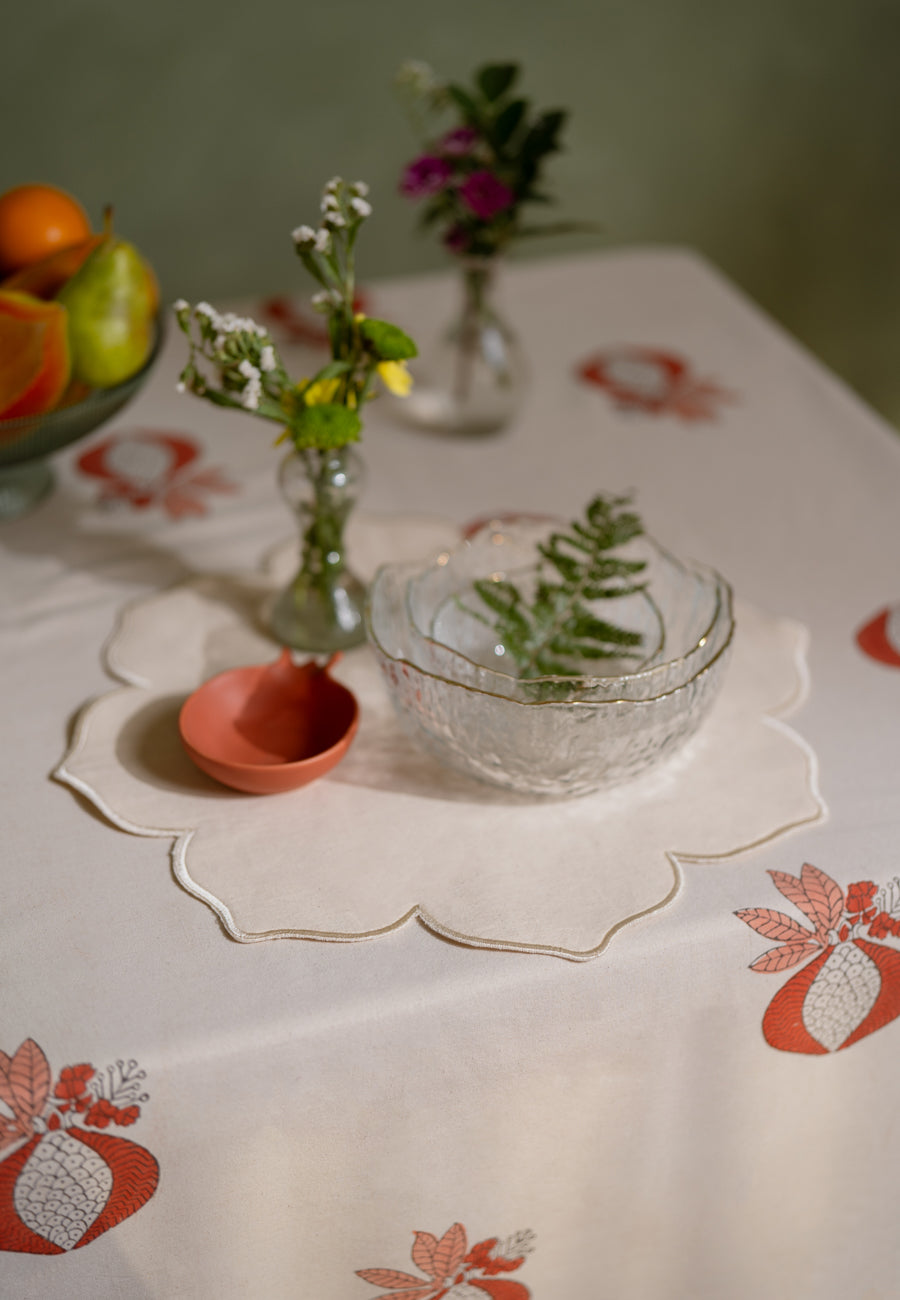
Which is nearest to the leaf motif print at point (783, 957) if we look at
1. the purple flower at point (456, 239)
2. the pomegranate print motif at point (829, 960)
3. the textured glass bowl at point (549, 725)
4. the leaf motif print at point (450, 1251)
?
the pomegranate print motif at point (829, 960)

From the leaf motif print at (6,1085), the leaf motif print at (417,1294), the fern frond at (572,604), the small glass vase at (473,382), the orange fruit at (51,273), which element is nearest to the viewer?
the leaf motif print at (6,1085)

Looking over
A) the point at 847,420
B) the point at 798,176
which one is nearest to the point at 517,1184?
the point at 847,420

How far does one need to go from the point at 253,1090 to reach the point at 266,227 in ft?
5.24

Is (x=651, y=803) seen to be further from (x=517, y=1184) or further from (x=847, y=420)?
(x=847, y=420)

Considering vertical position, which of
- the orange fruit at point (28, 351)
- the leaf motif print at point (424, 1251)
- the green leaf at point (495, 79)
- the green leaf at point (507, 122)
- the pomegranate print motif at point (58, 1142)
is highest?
the green leaf at point (495, 79)

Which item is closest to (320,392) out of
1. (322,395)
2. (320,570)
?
(322,395)

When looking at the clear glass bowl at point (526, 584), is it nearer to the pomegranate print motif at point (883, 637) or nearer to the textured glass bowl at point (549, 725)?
the textured glass bowl at point (549, 725)

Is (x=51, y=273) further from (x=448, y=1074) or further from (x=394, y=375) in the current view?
(x=448, y=1074)

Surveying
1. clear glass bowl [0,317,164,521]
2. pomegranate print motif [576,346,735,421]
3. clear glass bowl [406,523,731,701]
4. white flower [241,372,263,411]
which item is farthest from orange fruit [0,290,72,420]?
pomegranate print motif [576,346,735,421]

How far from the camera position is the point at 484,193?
1.04 m

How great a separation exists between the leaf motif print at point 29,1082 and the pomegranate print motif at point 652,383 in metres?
0.90

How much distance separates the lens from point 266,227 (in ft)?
6.18

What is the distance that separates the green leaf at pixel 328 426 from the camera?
0.75m

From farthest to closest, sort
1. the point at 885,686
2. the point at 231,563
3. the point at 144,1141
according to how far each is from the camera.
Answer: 1. the point at 231,563
2. the point at 885,686
3. the point at 144,1141
